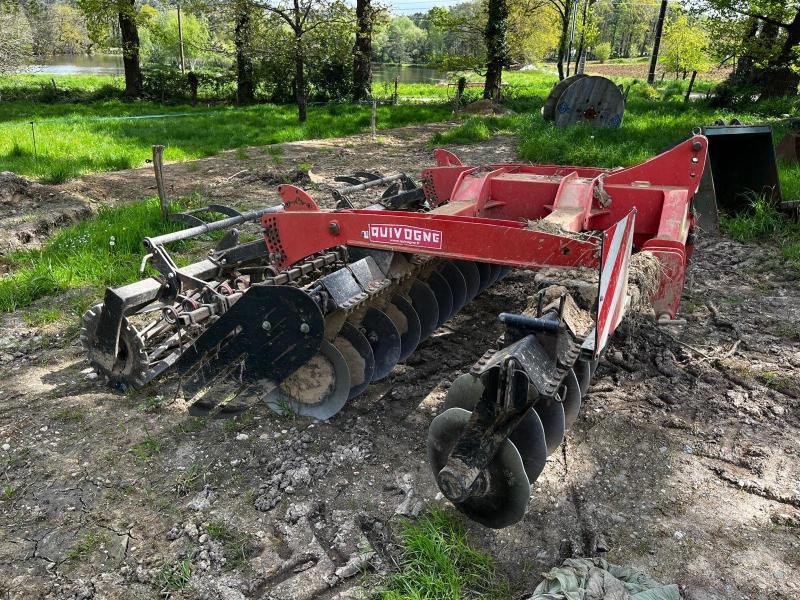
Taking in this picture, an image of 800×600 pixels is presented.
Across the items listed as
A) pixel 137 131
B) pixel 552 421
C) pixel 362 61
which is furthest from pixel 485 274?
pixel 362 61

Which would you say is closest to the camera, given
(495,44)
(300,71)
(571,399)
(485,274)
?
(571,399)

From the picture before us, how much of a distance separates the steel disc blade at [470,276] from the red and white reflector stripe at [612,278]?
2.10 meters

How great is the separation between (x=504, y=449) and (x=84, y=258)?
5.30 m

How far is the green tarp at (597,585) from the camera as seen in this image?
2.30m

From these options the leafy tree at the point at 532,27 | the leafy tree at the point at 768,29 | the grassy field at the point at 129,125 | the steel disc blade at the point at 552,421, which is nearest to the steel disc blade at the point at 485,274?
the steel disc blade at the point at 552,421

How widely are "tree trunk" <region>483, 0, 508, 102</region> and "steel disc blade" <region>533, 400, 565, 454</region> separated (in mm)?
19004

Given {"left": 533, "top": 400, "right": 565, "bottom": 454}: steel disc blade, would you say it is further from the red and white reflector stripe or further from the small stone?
the small stone

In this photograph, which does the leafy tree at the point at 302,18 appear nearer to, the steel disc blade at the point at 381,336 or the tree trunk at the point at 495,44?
the tree trunk at the point at 495,44

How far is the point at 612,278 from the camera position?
247 centimetres

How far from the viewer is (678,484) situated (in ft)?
10.3

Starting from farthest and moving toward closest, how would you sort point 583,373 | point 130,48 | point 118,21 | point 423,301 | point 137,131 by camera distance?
point 118,21
point 130,48
point 137,131
point 423,301
point 583,373

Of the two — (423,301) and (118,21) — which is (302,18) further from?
(423,301)

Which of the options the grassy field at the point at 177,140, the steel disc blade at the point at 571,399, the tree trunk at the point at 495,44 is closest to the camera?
the steel disc blade at the point at 571,399

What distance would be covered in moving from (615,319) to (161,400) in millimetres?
2820
